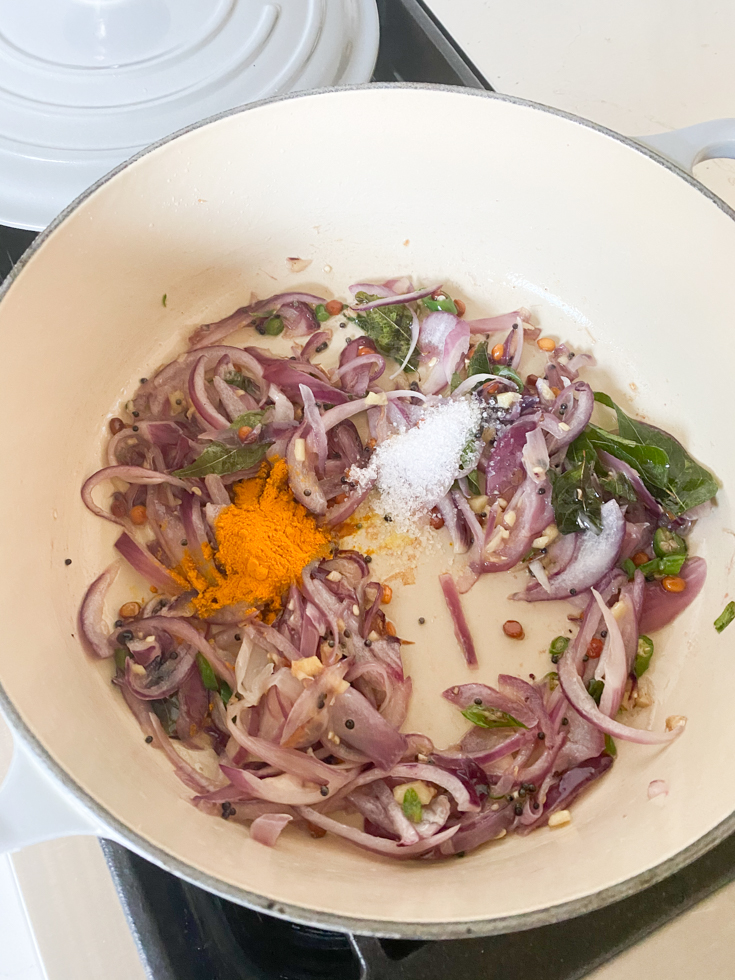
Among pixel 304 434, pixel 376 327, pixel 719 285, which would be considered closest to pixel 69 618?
pixel 304 434

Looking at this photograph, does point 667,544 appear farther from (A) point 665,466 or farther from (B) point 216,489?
(B) point 216,489

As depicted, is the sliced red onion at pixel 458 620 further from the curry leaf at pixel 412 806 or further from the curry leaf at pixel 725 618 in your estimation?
the curry leaf at pixel 725 618

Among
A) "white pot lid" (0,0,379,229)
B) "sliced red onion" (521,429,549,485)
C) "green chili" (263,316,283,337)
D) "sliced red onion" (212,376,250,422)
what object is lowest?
"sliced red onion" (521,429,549,485)

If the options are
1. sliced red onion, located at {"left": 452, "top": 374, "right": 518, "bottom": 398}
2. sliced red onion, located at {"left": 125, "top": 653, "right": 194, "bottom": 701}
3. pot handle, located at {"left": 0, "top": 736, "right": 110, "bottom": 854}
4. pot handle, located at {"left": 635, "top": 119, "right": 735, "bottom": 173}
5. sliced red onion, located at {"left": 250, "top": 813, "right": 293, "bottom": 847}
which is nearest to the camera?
pot handle, located at {"left": 0, "top": 736, "right": 110, "bottom": 854}

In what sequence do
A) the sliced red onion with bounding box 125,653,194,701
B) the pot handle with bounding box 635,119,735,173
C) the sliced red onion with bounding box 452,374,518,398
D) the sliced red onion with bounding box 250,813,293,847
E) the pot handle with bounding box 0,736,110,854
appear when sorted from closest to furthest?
the pot handle with bounding box 0,736,110,854 < the sliced red onion with bounding box 250,813,293,847 < the sliced red onion with bounding box 125,653,194,701 < the pot handle with bounding box 635,119,735,173 < the sliced red onion with bounding box 452,374,518,398

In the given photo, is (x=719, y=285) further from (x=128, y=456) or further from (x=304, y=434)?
(x=128, y=456)

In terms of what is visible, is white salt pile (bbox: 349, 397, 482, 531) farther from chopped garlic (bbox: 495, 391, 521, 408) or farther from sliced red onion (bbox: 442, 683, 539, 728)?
sliced red onion (bbox: 442, 683, 539, 728)

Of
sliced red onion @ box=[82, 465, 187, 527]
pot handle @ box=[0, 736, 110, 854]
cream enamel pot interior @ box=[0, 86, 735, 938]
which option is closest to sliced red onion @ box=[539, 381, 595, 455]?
cream enamel pot interior @ box=[0, 86, 735, 938]
